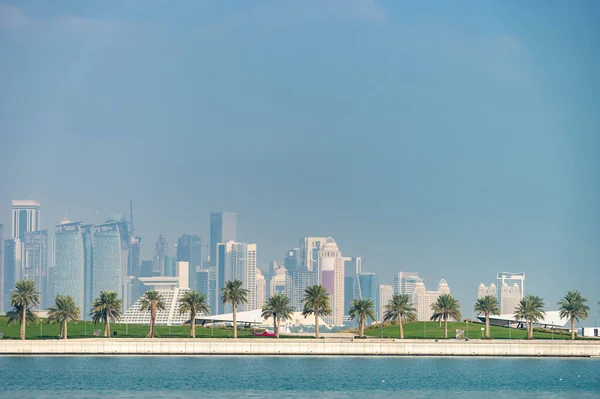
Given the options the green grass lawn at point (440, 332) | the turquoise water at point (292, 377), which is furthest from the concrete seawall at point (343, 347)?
the green grass lawn at point (440, 332)

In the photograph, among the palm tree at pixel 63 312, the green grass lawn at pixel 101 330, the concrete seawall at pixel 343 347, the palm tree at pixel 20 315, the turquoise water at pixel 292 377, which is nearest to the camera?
the turquoise water at pixel 292 377

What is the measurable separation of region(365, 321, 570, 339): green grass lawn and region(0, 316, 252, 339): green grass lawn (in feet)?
77.4

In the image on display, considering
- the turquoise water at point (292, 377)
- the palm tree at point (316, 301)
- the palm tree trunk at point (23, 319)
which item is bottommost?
the turquoise water at point (292, 377)

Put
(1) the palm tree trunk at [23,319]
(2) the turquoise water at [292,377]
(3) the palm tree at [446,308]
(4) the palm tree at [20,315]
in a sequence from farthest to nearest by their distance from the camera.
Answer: (3) the palm tree at [446,308] < (4) the palm tree at [20,315] < (1) the palm tree trunk at [23,319] < (2) the turquoise water at [292,377]

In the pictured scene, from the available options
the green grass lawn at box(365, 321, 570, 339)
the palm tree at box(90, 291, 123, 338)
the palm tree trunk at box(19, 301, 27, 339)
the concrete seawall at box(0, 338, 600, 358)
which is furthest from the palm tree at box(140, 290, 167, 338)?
the green grass lawn at box(365, 321, 570, 339)

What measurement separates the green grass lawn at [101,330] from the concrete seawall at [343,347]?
13.8 m

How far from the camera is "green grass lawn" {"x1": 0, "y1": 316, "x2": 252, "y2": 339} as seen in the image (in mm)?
168000

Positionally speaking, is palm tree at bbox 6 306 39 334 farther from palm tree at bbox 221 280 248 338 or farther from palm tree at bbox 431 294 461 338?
palm tree at bbox 431 294 461 338

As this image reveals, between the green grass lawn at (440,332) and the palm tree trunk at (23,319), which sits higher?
the palm tree trunk at (23,319)

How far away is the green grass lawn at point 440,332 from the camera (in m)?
178

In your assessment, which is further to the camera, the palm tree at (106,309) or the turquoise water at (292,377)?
the palm tree at (106,309)

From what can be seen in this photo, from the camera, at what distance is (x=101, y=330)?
17825cm

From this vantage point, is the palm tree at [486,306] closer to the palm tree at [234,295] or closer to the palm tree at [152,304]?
the palm tree at [234,295]

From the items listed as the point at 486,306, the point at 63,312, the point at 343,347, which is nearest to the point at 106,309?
the point at 63,312
